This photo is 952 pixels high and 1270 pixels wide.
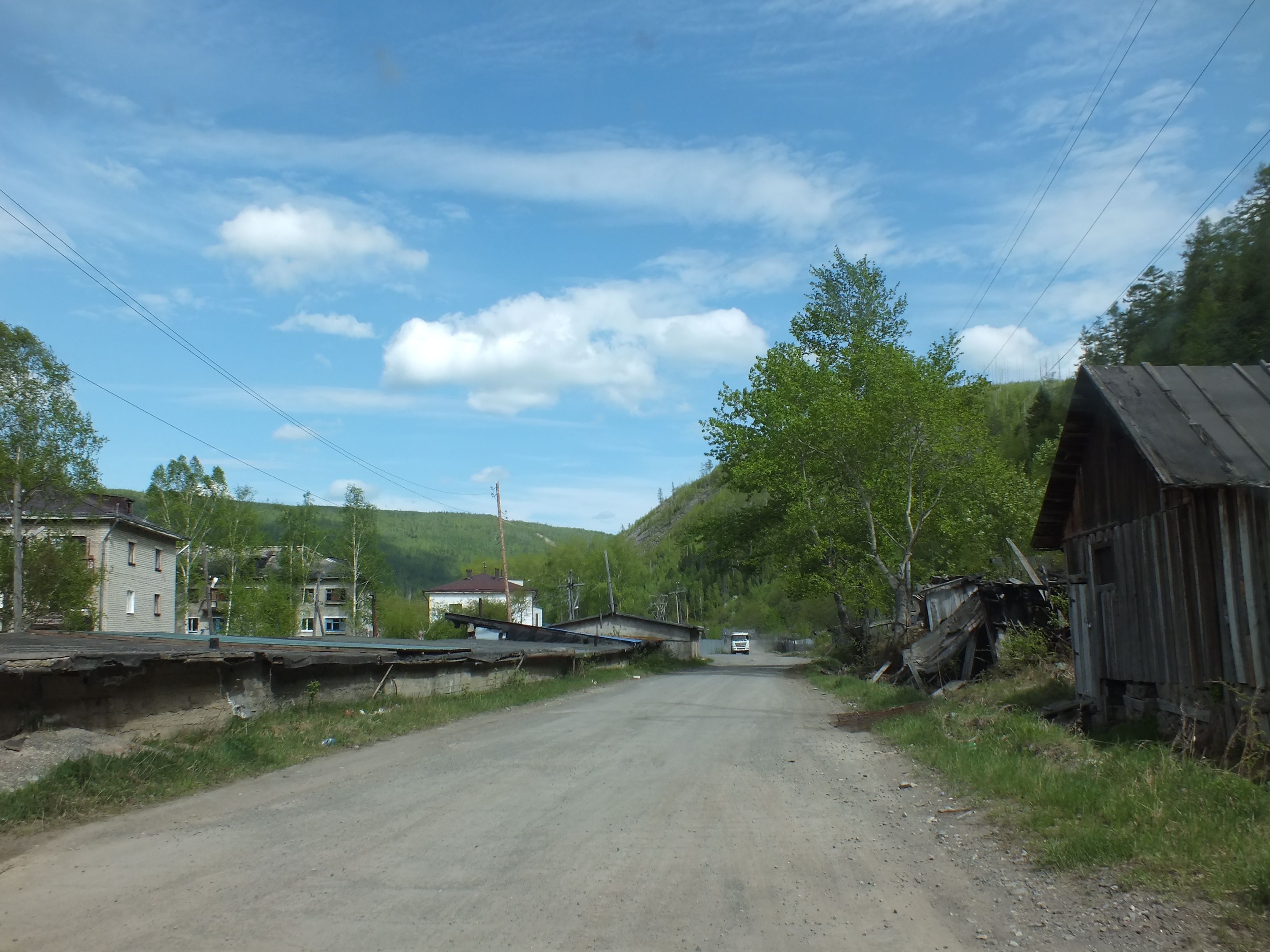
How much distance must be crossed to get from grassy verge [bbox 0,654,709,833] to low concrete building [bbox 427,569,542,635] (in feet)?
253

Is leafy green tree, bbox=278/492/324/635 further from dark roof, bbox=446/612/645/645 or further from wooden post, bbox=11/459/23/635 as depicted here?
wooden post, bbox=11/459/23/635

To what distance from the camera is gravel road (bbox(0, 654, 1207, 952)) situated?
15.9 ft

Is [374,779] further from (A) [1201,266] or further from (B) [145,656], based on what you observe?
(A) [1201,266]

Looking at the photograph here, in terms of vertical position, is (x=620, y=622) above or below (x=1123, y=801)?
below

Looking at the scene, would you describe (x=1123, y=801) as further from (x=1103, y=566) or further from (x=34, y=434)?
(x=34, y=434)

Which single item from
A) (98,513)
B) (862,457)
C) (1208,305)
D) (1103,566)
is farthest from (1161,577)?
(98,513)

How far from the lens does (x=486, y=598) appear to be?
109 m

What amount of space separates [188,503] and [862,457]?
1632 inches

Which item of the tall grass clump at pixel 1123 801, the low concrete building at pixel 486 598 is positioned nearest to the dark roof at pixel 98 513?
the tall grass clump at pixel 1123 801

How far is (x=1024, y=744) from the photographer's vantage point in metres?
10.6

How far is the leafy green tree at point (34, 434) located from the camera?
1092 inches

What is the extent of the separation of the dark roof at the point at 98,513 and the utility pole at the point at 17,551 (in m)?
3.16

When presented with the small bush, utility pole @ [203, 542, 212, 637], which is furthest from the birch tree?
the small bush

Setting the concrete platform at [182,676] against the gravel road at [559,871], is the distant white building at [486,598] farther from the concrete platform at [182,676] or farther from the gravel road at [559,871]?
the gravel road at [559,871]
